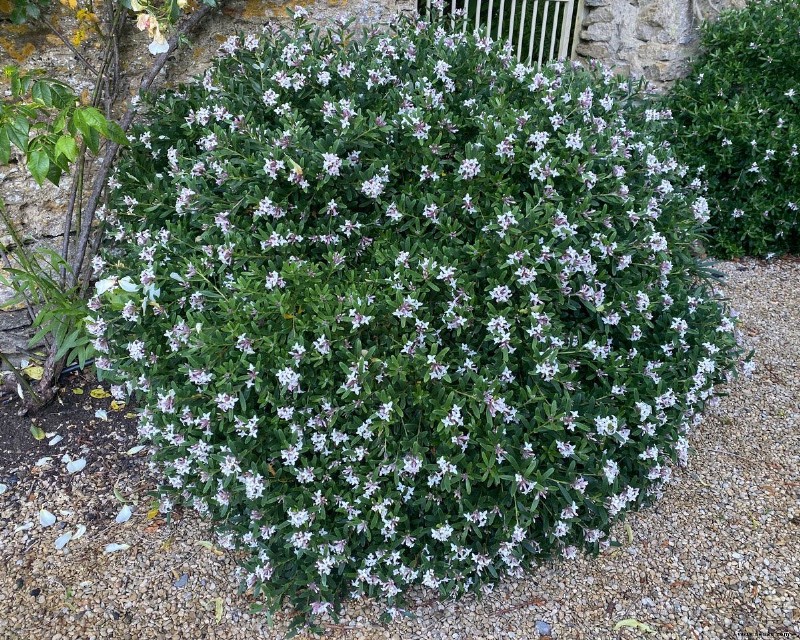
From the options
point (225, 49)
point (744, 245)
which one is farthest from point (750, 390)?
point (225, 49)

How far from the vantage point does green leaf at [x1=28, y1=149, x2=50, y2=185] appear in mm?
2119

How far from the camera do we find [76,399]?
2836 mm

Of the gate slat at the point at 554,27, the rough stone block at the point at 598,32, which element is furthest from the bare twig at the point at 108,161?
the rough stone block at the point at 598,32

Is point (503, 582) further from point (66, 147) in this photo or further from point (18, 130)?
point (18, 130)

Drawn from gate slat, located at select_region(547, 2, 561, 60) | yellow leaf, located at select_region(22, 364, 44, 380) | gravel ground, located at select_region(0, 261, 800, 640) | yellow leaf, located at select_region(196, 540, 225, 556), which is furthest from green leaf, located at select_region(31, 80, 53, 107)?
gate slat, located at select_region(547, 2, 561, 60)

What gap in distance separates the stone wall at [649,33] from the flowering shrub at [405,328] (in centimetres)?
218

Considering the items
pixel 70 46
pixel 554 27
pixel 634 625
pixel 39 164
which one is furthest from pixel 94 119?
pixel 554 27

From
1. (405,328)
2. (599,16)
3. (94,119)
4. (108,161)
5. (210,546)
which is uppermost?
(599,16)

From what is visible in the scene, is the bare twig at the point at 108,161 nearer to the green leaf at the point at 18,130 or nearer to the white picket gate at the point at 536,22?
the green leaf at the point at 18,130

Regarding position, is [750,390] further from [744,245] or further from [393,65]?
[393,65]

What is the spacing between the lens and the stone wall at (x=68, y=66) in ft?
9.00

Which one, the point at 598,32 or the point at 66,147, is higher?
the point at 598,32

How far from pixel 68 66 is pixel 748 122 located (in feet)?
11.9

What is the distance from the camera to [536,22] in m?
4.42
